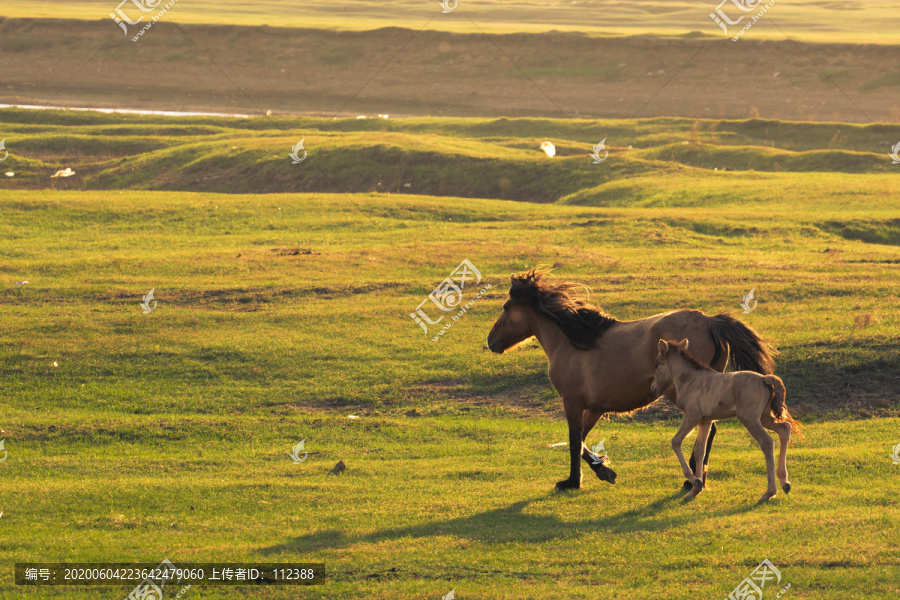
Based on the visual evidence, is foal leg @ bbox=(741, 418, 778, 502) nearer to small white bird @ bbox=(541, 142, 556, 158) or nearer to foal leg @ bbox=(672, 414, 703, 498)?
foal leg @ bbox=(672, 414, 703, 498)

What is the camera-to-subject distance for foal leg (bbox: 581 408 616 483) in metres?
10.9

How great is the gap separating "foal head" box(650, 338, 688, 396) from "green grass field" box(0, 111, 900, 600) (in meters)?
1.28

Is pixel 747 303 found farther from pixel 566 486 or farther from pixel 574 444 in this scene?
pixel 566 486

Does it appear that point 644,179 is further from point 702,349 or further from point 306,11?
point 306,11

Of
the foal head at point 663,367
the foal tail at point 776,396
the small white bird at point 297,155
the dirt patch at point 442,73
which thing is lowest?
the foal tail at point 776,396

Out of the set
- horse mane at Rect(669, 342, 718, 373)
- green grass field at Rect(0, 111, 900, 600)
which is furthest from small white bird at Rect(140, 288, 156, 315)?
horse mane at Rect(669, 342, 718, 373)

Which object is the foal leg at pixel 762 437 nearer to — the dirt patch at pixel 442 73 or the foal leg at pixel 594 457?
the foal leg at pixel 594 457

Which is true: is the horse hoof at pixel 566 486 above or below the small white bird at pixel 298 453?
below

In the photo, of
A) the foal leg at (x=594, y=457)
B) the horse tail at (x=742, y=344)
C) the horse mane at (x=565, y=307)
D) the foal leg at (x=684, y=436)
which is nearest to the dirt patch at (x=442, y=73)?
the horse mane at (x=565, y=307)

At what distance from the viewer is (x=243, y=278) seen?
74.8ft

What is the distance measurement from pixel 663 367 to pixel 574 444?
5.09 feet

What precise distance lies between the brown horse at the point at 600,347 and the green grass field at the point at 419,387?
3.18ft

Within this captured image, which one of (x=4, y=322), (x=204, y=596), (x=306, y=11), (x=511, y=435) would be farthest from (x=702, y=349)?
(x=306, y=11)

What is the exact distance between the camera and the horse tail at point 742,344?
10.2 metres
